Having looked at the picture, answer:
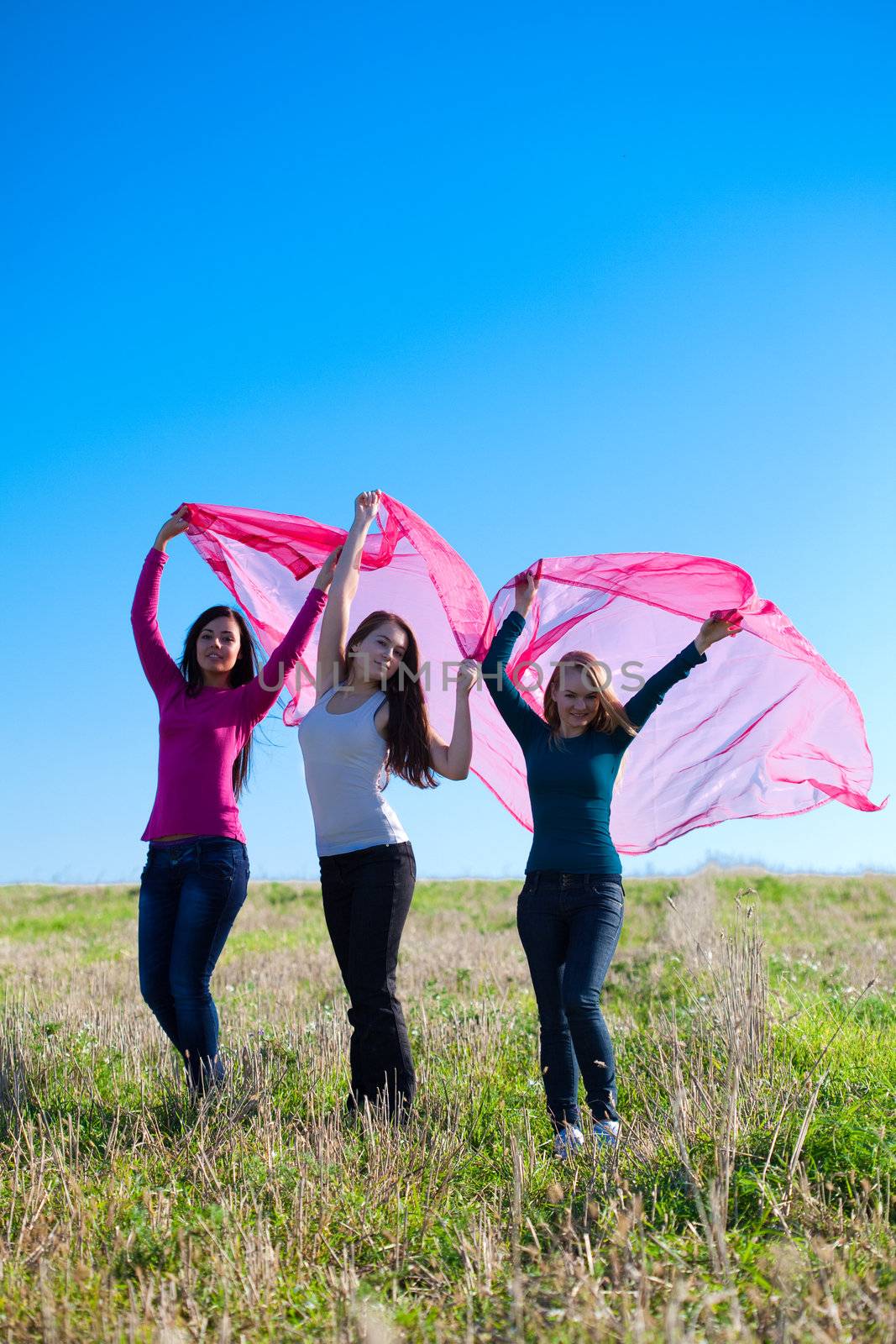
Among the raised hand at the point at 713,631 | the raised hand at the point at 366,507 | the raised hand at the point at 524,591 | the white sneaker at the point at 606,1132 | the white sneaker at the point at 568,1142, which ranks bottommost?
the white sneaker at the point at 568,1142

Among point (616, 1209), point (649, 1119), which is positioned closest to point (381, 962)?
point (649, 1119)

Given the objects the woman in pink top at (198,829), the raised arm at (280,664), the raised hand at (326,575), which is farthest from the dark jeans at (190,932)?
the raised hand at (326,575)

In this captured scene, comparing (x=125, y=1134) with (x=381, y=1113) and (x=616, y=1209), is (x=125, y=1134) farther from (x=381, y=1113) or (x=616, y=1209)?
(x=616, y=1209)

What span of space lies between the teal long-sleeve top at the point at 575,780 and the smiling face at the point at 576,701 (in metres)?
0.07

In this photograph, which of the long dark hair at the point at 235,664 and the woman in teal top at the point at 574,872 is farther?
the long dark hair at the point at 235,664

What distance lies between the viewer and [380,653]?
4887 millimetres

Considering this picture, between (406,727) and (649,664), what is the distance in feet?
6.93

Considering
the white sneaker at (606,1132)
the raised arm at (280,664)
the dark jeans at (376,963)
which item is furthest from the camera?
the raised arm at (280,664)

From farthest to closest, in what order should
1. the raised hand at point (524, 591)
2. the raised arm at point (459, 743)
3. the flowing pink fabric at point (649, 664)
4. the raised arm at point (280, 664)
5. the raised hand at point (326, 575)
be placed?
the flowing pink fabric at point (649, 664)
the raised hand at point (524, 591)
the raised hand at point (326, 575)
the raised arm at point (280, 664)
the raised arm at point (459, 743)

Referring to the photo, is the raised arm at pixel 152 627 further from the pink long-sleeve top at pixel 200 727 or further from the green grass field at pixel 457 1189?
the green grass field at pixel 457 1189

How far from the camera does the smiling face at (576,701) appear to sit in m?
4.91

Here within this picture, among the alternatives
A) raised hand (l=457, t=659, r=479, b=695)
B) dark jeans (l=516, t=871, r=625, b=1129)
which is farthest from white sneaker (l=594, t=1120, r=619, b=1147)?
raised hand (l=457, t=659, r=479, b=695)

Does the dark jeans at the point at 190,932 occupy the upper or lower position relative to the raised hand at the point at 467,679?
lower

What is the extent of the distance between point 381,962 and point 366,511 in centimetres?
236
